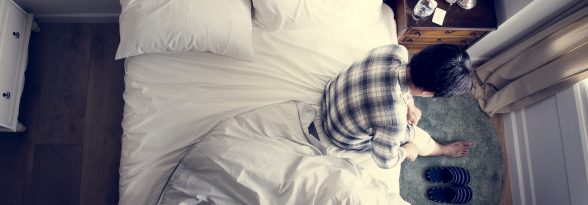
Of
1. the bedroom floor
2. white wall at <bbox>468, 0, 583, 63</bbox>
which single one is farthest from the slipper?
white wall at <bbox>468, 0, 583, 63</bbox>

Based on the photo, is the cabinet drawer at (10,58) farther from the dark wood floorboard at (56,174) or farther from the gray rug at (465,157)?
the gray rug at (465,157)

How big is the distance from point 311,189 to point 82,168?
130 cm

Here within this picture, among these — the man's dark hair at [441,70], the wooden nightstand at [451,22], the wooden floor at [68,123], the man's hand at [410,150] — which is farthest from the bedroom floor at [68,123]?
the man's dark hair at [441,70]

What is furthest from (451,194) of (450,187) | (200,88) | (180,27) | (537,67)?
(180,27)

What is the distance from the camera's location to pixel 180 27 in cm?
156

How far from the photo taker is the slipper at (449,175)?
2141 mm

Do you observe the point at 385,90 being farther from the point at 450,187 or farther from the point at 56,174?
the point at 56,174

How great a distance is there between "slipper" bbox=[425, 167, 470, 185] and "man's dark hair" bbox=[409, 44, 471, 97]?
3.23 feet

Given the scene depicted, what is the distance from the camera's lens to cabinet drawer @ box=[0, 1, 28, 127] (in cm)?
184

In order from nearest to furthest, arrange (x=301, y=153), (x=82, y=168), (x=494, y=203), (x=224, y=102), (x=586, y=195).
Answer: (x=301, y=153) → (x=224, y=102) → (x=586, y=195) → (x=82, y=168) → (x=494, y=203)

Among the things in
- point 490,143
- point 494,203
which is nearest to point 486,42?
point 490,143

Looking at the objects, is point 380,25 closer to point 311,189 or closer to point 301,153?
point 301,153

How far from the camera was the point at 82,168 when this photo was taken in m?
2.04

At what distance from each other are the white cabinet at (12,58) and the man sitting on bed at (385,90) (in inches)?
57.1
